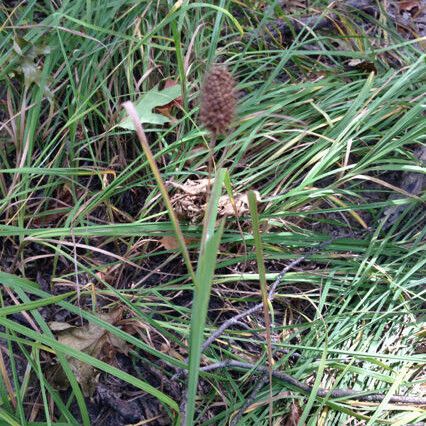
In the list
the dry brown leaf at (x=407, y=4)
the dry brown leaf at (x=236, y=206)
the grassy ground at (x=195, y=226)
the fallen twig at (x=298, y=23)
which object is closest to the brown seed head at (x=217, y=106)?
the grassy ground at (x=195, y=226)

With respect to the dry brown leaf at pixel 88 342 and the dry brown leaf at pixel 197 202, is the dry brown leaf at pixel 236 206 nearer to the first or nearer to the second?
the dry brown leaf at pixel 197 202

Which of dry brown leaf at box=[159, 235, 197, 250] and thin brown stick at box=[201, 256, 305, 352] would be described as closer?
thin brown stick at box=[201, 256, 305, 352]

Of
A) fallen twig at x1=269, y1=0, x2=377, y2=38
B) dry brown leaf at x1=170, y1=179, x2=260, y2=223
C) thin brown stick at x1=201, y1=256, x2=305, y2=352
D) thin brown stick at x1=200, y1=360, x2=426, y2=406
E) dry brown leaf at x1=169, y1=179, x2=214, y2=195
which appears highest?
fallen twig at x1=269, y1=0, x2=377, y2=38

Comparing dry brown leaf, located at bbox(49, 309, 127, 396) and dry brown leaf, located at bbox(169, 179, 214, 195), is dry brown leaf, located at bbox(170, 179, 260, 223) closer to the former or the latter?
dry brown leaf, located at bbox(169, 179, 214, 195)

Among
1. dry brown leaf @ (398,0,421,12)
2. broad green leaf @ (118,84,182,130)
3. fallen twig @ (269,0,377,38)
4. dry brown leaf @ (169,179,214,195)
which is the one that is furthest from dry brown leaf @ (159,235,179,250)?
dry brown leaf @ (398,0,421,12)

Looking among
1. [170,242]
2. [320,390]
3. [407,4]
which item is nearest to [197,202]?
[170,242]

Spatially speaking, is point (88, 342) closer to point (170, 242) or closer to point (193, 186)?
point (170, 242)

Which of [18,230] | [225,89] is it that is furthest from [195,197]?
[225,89]

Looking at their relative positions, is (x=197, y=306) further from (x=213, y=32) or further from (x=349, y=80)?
(x=349, y=80)

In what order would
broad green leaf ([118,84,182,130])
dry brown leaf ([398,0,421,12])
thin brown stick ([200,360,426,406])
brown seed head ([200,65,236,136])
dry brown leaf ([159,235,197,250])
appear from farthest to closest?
dry brown leaf ([398,0,421,12]), broad green leaf ([118,84,182,130]), dry brown leaf ([159,235,197,250]), thin brown stick ([200,360,426,406]), brown seed head ([200,65,236,136])
